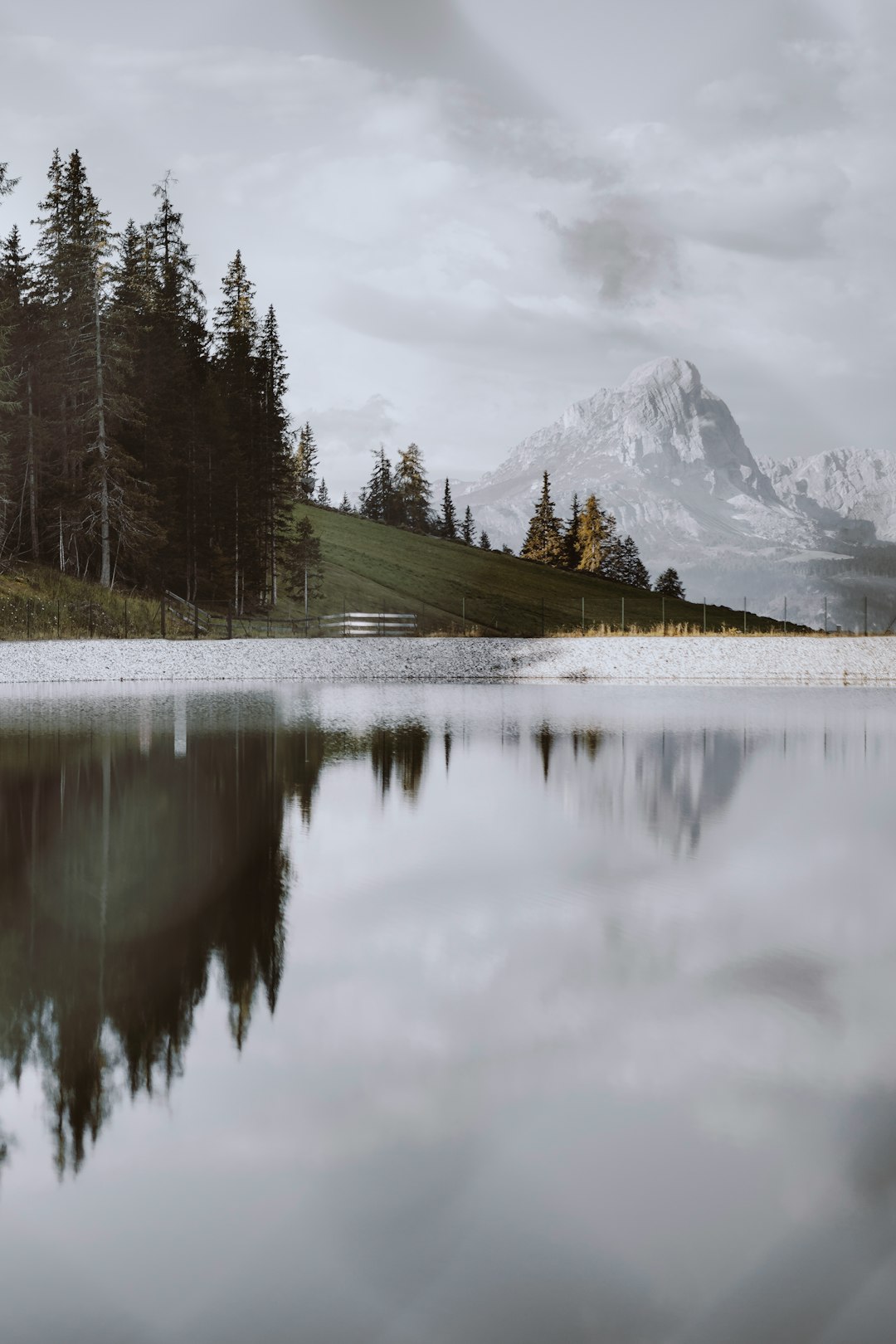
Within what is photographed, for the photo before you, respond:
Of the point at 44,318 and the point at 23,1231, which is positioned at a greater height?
the point at 44,318

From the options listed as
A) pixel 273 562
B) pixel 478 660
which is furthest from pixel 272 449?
pixel 478 660

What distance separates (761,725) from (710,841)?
13451 millimetres

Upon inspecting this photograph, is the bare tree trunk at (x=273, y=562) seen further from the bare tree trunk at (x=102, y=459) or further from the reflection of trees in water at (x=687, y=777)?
the reflection of trees in water at (x=687, y=777)

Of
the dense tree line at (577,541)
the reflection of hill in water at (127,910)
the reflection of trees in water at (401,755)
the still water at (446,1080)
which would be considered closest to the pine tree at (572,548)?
the dense tree line at (577,541)

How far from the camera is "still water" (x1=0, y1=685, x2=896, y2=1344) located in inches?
147

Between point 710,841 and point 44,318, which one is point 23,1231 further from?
point 44,318

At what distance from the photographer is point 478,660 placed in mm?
46750

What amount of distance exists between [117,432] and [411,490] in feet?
246

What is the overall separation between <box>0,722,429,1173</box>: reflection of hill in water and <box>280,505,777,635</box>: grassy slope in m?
53.1

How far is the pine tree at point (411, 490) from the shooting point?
133750 mm

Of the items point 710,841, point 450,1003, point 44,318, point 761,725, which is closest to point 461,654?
point 761,725

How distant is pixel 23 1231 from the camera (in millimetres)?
4082

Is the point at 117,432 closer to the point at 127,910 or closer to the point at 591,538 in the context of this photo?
the point at 127,910

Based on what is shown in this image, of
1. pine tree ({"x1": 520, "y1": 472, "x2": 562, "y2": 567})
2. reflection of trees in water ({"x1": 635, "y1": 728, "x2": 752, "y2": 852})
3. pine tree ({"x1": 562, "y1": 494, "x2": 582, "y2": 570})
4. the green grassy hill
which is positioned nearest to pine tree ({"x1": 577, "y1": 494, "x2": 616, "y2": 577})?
pine tree ({"x1": 562, "y1": 494, "x2": 582, "y2": 570})
